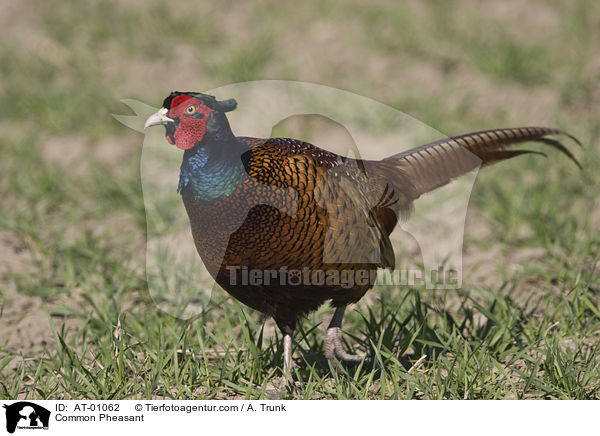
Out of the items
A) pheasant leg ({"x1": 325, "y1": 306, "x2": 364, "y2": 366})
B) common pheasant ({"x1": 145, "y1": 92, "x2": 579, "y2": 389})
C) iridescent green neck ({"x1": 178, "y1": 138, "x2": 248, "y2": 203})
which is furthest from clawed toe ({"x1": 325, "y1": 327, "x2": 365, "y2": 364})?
iridescent green neck ({"x1": 178, "y1": 138, "x2": 248, "y2": 203})

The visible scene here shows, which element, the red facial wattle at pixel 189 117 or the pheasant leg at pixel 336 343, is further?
the pheasant leg at pixel 336 343

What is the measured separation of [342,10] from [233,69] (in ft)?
5.44

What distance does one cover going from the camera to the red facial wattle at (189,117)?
1741 millimetres

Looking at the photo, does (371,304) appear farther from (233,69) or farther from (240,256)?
(233,69)

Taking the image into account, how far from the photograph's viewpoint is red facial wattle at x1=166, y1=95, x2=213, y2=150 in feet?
5.71

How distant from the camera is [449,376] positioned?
2.19 metres

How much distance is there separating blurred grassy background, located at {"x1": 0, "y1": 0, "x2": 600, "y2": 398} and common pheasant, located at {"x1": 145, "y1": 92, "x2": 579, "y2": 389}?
1.28 feet

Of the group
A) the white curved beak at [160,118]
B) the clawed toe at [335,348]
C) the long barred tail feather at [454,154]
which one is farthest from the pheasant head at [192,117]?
the clawed toe at [335,348]
